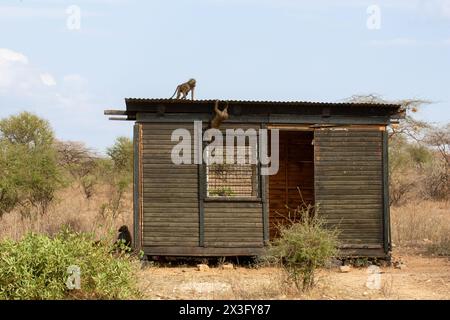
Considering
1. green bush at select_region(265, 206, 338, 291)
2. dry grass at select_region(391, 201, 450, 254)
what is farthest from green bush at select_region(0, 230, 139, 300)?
dry grass at select_region(391, 201, 450, 254)

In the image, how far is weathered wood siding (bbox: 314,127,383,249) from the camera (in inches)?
504

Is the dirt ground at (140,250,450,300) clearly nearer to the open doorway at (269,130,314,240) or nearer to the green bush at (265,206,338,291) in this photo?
the green bush at (265,206,338,291)

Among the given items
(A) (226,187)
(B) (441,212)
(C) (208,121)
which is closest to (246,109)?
(C) (208,121)

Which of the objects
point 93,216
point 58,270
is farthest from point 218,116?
point 93,216

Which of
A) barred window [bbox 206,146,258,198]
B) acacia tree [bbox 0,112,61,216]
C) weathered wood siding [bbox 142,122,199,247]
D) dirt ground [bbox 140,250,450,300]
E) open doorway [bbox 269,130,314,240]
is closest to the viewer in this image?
dirt ground [bbox 140,250,450,300]

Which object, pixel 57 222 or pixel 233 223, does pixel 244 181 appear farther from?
pixel 57 222

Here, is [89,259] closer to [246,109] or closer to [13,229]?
[246,109]

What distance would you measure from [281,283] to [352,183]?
13.8 feet

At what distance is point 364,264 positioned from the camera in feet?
42.3

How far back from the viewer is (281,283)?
930 cm

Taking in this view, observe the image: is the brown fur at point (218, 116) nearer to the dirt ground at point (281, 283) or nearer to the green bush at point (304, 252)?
the dirt ground at point (281, 283)

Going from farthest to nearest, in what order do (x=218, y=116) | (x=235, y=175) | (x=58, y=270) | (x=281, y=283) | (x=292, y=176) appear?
1. (x=292, y=176)
2. (x=235, y=175)
3. (x=218, y=116)
4. (x=281, y=283)
5. (x=58, y=270)

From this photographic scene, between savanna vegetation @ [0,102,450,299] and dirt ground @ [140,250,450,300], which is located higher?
savanna vegetation @ [0,102,450,299]

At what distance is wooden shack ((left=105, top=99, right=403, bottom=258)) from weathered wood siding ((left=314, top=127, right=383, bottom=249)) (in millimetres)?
20
